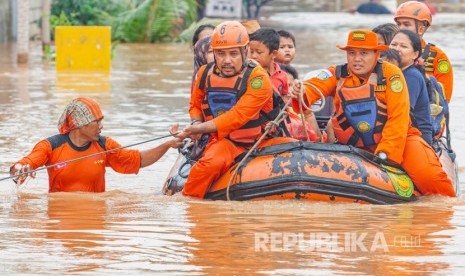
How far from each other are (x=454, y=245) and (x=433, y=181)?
224cm

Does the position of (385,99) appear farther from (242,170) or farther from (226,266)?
(226,266)

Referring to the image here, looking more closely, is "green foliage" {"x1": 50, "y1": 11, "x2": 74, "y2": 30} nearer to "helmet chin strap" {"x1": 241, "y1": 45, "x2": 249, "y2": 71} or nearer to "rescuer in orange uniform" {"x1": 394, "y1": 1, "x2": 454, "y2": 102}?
"rescuer in orange uniform" {"x1": 394, "y1": 1, "x2": 454, "y2": 102}

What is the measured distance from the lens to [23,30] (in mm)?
25750

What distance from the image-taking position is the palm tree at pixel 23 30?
25844mm

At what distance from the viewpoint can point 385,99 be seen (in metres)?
11.6

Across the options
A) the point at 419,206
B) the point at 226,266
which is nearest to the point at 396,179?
the point at 419,206

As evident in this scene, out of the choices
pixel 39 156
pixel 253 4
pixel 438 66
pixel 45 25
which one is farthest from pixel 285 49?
pixel 253 4

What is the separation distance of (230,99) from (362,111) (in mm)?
1056

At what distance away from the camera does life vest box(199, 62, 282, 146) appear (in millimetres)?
11602

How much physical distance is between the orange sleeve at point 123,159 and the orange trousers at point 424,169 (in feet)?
7.05

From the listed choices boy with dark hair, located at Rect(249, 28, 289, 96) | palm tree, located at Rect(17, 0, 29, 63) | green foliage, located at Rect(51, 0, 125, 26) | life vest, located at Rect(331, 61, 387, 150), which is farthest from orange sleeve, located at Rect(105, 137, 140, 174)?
green foliage, located at Rect(51, 0, 125, 26)

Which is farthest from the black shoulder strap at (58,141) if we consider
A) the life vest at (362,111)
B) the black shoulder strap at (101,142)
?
the life vest at (362,111)

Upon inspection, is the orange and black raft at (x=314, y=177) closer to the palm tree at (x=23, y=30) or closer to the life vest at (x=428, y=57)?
the life vest at (x=428, y=57)

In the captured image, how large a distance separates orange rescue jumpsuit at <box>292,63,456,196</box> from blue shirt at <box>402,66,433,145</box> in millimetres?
232
